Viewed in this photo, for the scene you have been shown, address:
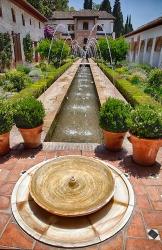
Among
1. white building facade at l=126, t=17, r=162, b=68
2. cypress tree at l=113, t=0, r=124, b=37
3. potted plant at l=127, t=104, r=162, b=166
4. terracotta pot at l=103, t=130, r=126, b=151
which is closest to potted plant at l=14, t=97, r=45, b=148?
terracotta pot at l=103, t=130, r=126, b=151

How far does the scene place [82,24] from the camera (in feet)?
159

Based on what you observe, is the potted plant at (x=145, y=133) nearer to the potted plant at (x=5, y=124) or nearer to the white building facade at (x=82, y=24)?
the potted plant at (x=5, y=124)

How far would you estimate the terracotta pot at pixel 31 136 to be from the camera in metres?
5.01

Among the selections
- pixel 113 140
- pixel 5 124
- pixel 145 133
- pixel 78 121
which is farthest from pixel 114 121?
pixel 78 121

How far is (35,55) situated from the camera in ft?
87.7

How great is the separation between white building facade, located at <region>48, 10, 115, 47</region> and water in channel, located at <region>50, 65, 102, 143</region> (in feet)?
132

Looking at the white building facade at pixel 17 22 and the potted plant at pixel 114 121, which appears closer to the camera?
the potted plant at pixel 114 121

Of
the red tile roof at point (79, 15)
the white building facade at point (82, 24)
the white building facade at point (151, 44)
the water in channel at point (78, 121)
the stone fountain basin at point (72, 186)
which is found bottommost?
the water in channel at point (78, 121)

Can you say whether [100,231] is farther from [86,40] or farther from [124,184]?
[86,40]

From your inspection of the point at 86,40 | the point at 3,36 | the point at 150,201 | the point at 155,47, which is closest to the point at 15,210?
the point at 150,201

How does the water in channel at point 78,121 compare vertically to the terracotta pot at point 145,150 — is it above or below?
below

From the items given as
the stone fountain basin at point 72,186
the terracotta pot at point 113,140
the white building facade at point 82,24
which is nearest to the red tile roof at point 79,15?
the white building facade at point 82,24

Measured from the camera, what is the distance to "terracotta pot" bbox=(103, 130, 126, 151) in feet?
16.2

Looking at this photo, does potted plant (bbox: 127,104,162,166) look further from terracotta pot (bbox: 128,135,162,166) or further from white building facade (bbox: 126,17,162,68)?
white building facade (bbox: 126,17,162,68)
